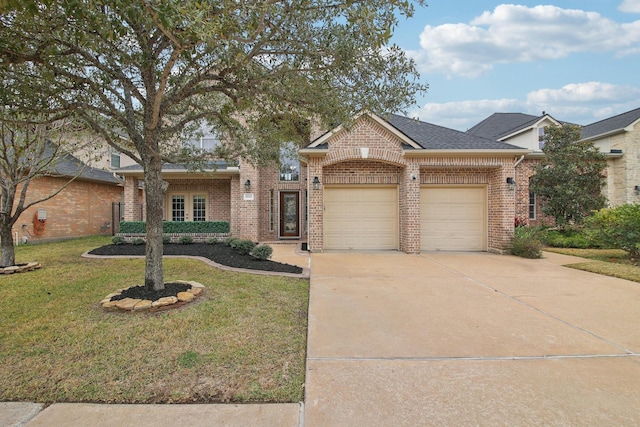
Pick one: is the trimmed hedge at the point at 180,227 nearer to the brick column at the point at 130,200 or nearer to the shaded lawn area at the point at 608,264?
the brick column at the point at 130,200

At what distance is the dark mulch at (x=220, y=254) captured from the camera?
7297mm

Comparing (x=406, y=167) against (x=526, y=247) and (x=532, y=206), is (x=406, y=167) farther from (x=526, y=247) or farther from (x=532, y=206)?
(x=532, y=206)

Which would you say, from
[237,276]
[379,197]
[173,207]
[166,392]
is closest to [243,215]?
[173,207]

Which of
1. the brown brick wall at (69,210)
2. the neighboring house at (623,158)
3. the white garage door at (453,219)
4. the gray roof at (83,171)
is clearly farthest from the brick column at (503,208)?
the brown brick wall at (69,210)

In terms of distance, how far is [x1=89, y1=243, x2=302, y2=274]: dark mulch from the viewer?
7.30 metres

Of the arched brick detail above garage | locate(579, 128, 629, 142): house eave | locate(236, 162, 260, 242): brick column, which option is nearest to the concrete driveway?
the arched brick detail above garage

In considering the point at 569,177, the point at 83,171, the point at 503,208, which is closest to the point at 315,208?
the point at 503,208

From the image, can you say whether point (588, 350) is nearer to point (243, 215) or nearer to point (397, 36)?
point (397, 36)

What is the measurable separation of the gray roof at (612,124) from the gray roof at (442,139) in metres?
9.88

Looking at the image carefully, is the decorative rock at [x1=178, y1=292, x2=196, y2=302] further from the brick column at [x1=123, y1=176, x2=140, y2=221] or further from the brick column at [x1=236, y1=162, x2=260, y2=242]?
the brick column at [x1=123, y1=176, x2=140, y2=221]

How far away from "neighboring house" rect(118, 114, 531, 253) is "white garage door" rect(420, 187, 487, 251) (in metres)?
0.04

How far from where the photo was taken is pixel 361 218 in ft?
36.5

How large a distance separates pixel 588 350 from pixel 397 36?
4637mm

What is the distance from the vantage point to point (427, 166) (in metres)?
10.5
